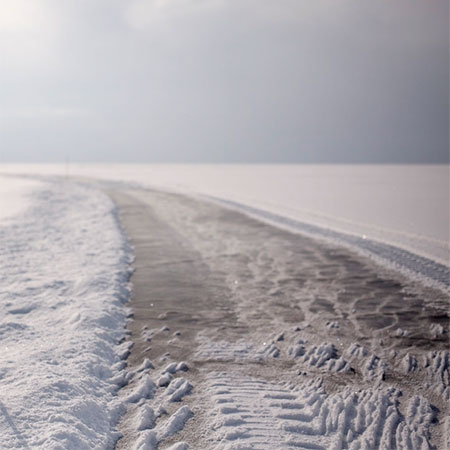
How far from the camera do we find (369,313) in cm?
639

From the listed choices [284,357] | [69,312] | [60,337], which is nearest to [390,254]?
[284,357]

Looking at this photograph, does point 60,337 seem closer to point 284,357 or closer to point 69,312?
point 69,312

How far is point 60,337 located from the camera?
513 centimetres

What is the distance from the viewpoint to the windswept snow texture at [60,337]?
11.3 feet

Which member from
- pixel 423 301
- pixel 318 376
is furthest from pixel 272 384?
pixel 423 301

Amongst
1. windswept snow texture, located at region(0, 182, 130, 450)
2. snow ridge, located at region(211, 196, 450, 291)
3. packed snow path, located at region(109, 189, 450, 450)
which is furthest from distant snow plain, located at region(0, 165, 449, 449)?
snow ridge, located at region(211, 196, 450, 291)

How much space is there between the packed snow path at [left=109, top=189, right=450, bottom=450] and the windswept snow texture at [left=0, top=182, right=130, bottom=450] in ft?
0.95

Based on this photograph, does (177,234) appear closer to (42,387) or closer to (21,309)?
(21,309)

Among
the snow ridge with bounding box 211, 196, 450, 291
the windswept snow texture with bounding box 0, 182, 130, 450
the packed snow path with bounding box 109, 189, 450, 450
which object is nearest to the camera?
the windswept snow texture with bounding box 0, 182, 130, 450

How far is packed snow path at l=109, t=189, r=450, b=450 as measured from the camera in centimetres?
357

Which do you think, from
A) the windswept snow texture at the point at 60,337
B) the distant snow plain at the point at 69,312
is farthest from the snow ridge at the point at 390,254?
the windswept snow texture at the point at 60,337

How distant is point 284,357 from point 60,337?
2.67 m

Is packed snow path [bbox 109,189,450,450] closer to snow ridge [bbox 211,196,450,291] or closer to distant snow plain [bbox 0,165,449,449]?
distant snow plain [bbox 0,165,449,449]

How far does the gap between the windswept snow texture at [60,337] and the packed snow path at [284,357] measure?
0.95ft
